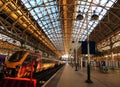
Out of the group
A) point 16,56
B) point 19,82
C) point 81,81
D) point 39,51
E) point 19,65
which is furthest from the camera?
point 39,51

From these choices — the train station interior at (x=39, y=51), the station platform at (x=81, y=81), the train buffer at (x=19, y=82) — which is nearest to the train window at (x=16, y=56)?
the train station interior at (x=39, y=51)

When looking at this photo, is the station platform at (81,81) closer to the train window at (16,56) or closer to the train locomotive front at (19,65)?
the train locomotive front at (19,65)

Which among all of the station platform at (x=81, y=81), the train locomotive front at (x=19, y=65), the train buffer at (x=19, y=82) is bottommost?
the station platform at (x=81, y=81)

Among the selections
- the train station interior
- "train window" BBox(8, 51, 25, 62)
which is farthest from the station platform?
"train window" BBox(8, 51, 25, 62)

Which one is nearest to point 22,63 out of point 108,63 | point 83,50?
point 83,50

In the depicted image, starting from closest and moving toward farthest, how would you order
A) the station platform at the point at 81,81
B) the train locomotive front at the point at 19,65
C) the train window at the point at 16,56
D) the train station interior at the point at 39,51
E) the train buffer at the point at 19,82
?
1. the train buffer at the point at 19,82
2. the station platform at the point at 81,81
3. the train station interior at the point at 39,51
4. the train locomotive front at the point at 19,65
5. the train window at the point at 16,56

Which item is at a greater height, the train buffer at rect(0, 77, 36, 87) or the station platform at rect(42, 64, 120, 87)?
the train buffer at rect(0, 77, 36, 87)

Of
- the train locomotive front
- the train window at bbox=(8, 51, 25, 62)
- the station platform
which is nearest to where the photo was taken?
the station platform

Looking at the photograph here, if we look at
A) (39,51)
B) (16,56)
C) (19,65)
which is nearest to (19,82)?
(19,65)

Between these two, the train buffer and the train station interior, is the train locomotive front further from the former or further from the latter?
the train buffer

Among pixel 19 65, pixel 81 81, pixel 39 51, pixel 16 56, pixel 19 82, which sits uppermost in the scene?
pixel 39 51

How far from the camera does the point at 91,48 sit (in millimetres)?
17203

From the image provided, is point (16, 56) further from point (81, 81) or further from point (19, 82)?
point (19, 82)

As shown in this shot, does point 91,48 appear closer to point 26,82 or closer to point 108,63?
point 26,82
